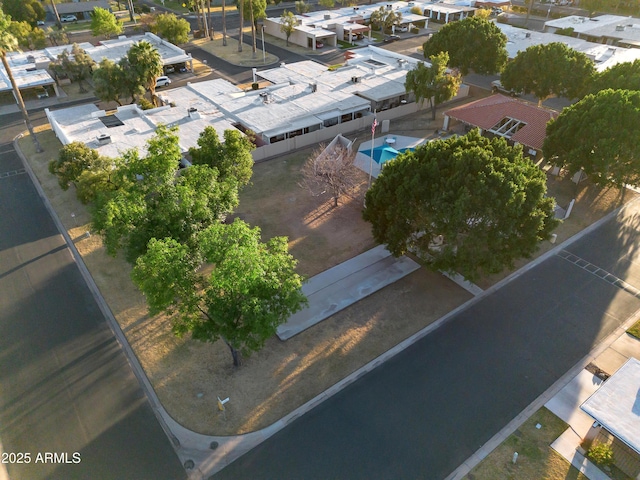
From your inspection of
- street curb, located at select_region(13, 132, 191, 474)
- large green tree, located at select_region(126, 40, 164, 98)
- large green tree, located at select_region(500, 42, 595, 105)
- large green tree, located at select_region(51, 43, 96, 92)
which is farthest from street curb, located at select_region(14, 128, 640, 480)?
large green tree, located at select_region(51, 43, 96, 92)

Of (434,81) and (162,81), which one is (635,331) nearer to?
(434,81)

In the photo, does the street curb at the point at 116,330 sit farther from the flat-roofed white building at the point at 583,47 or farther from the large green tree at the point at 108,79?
the flat-roofed white building at the point at 583,47

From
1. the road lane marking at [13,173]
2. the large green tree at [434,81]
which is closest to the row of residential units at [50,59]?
the road lane marking at [13,173]

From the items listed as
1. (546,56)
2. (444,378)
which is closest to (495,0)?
(546,56)

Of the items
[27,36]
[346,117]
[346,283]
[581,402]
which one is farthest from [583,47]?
[27,36]

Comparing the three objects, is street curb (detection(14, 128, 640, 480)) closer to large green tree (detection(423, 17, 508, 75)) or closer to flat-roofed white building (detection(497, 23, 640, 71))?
large green tree (detection(423, 17, 508, 75))
